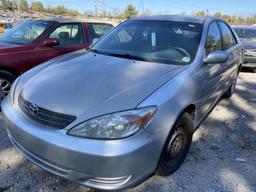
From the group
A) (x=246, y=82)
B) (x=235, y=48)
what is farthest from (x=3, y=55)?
(x=246, y=82)

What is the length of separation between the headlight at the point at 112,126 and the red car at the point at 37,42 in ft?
9.27

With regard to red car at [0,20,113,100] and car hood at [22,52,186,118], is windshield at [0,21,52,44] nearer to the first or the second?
red car at [0,20,113,100]

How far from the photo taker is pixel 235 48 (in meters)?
4.81

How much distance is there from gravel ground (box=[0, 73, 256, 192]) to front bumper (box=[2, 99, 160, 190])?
0.44 m

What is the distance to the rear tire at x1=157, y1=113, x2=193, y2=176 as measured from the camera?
2.53 meters

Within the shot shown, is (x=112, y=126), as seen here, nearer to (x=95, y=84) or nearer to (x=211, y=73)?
(x=95, y=84)

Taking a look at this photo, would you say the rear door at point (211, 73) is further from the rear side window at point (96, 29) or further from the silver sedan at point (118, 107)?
the rear side window at point (96, 29)

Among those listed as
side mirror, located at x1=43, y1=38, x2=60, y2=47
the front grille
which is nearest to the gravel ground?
the front grille

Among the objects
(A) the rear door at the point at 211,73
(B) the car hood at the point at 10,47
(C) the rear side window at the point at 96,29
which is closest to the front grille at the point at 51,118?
(A) the rear door at the point at 211,73

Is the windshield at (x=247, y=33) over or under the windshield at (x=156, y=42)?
under

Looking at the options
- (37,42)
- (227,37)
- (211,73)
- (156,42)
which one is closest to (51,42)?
(37,42)

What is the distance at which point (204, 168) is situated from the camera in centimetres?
299

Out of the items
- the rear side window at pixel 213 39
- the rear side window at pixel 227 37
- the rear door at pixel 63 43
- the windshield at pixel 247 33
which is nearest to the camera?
the rear side window at pixel 213 39

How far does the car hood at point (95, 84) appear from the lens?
2207 millimetres
